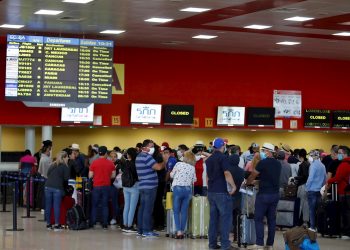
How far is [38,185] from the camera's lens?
21.5 meters

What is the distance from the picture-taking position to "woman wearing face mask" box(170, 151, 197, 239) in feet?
50.7

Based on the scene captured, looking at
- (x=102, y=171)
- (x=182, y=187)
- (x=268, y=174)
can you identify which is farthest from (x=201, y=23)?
(x=268, y=174)

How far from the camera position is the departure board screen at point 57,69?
19.9 m

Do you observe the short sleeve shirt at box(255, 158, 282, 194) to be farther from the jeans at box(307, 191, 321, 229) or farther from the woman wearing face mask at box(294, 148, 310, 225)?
the woman wearing face mask at box(294, 148, 310, 225)

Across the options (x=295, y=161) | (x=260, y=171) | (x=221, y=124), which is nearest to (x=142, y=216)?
(x=260, y=171)

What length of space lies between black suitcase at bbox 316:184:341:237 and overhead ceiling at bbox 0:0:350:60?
357 cm

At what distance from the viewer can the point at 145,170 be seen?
1570 centimetres

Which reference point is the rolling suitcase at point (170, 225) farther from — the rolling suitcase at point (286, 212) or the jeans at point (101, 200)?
the rolling suitcase at point (286, 212)

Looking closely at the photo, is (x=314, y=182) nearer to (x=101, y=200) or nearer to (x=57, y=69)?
(x=101, y=200)

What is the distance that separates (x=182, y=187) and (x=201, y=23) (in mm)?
4546

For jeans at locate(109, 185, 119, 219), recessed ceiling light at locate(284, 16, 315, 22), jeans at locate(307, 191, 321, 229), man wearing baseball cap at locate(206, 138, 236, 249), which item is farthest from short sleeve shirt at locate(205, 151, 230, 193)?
recessed ceiling light at locate(284, 16, 315, 22)

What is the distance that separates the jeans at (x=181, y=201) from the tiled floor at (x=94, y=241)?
43cm

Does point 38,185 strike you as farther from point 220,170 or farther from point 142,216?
point 220,170

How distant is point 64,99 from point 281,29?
5268mm
